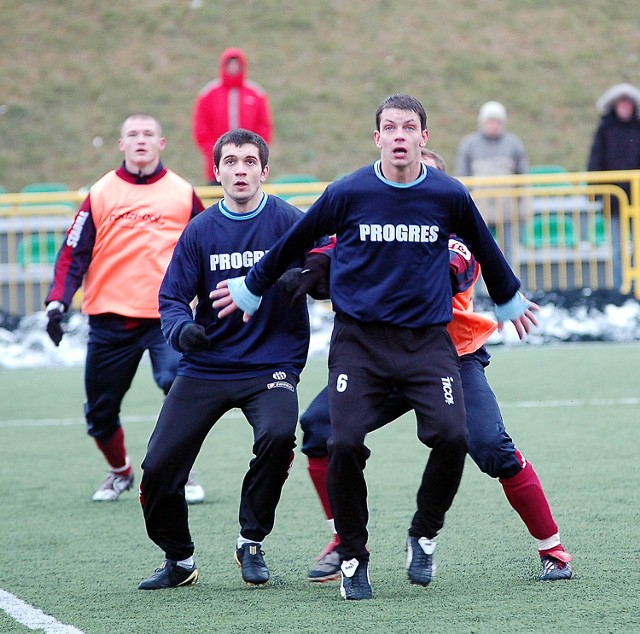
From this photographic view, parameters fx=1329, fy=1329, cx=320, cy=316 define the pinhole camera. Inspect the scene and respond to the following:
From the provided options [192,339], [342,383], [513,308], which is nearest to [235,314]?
[192,339]

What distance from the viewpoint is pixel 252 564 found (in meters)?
4.96

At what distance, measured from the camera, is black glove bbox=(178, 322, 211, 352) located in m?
4.80

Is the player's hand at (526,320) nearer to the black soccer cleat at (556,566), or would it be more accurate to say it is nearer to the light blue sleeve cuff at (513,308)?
the light blue sleeve cuff at (513,308)

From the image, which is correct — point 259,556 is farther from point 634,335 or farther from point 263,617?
point 634,335

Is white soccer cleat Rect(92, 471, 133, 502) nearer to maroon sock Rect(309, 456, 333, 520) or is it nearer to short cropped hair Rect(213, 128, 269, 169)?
maroon sock Rect(309, 456, 333, 520)

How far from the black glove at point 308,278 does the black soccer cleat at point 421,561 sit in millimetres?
953

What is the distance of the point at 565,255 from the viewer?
14.3 meters

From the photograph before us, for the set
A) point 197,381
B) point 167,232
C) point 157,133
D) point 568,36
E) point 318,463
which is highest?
point 568,36

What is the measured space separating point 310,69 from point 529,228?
1350 cm

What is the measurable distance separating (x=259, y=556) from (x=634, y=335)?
29.5 feet

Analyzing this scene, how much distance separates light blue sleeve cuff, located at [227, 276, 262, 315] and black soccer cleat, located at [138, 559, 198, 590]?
3.27 ft

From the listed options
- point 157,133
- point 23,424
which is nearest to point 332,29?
point 23,424

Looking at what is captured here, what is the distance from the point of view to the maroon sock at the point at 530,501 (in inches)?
193

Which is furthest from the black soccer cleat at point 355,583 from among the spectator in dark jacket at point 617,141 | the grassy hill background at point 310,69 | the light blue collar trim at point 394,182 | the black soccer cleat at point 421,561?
the grassy hill background at point 310,69
